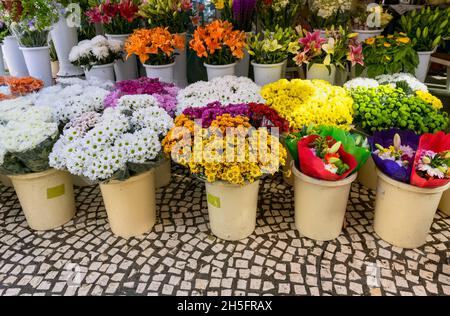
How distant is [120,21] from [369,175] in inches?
106

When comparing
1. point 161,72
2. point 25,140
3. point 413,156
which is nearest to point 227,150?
point 413,156

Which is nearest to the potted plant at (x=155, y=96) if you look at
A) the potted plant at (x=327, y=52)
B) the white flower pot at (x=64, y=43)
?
the white flower pot at (x=64, y=43)

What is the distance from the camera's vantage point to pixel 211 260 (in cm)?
223

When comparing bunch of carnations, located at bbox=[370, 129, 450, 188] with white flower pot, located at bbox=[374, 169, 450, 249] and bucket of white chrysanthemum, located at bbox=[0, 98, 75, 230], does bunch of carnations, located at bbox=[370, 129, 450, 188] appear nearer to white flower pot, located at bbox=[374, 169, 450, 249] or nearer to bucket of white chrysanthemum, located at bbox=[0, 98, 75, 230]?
white flower pot, located at bbox=[374, 169, 450, 249]

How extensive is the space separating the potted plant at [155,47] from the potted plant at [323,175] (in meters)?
1.43

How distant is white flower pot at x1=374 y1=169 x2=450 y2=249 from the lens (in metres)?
2.09

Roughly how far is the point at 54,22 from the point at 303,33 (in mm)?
2272

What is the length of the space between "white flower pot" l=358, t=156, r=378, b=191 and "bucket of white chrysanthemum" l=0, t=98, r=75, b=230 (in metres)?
2.28

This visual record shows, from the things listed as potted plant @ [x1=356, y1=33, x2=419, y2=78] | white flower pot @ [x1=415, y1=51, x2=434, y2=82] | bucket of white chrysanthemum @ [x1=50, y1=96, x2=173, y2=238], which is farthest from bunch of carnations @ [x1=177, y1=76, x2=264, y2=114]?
white flower pot @ [x1=415, y1=51, x2=434, y2=82]

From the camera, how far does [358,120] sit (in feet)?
8.94

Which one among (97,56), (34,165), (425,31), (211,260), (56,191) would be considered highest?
(425,31)

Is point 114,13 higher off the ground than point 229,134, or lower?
higher

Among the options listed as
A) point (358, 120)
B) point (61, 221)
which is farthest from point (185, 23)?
point (61, 221)

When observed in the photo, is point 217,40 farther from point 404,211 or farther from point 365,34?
point 404,211
